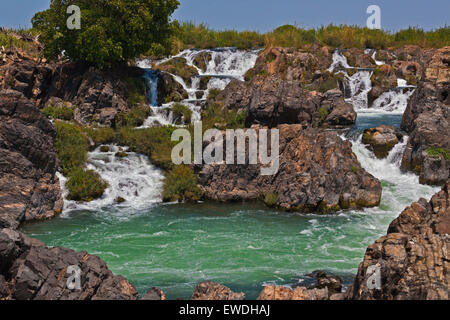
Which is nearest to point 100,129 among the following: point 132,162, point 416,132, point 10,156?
point 132,162

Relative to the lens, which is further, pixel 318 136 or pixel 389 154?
pixel 389 154

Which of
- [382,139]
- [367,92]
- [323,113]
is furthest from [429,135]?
[367,92]

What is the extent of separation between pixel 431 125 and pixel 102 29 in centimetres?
2071

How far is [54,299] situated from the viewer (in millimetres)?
10336

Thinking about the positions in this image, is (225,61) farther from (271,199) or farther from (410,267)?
(410,267)

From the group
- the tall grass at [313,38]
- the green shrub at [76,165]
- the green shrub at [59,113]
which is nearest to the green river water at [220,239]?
the green shrub at [76,165]

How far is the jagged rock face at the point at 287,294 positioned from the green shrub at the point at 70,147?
15.6m

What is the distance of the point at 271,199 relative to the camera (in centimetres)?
2150

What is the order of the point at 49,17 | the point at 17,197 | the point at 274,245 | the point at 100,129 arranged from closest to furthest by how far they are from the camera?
the point at 274,245
the point at 17,197
the point at 100,129
the point at 49,17

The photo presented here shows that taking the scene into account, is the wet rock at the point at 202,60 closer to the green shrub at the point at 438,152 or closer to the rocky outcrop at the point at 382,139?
the rocky outcrop at the point at 382,139

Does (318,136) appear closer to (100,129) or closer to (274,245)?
(274,245)

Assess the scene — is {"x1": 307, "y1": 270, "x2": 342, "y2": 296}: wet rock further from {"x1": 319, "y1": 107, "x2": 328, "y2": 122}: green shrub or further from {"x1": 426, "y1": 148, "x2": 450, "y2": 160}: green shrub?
{"x1": 319, "y1": 107, "x2": 328, "y2": 122}: green shrub

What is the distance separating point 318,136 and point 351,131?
6.35m

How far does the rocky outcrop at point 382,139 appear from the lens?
2616 centimetres
